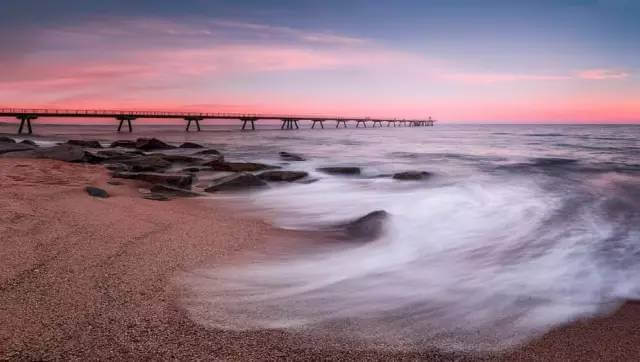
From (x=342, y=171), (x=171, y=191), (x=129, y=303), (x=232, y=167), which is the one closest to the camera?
(x=129, y=303)

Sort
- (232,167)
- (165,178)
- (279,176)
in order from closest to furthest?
(165,178) → (279,176) → (232,167)

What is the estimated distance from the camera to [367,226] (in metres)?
7.02

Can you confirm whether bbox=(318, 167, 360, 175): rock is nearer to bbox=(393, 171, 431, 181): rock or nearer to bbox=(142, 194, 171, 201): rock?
bbox=(393, 171, 431, 181): rock

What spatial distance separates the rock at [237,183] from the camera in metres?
10.1

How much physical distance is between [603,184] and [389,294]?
12812mm

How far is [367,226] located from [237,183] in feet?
14.4

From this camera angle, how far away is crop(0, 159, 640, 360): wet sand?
2.95 metres

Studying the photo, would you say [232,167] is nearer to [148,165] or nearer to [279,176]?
[279,176]

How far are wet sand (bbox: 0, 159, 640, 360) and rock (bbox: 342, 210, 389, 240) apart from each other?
1.39 metres

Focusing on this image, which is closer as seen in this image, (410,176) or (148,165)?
(148,165)

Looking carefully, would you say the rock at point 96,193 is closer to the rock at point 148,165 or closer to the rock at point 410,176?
the rock at point 148,165

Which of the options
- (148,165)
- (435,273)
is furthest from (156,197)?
(148,165)

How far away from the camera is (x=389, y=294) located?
4.28 metres

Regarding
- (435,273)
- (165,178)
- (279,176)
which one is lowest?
(435,273)
